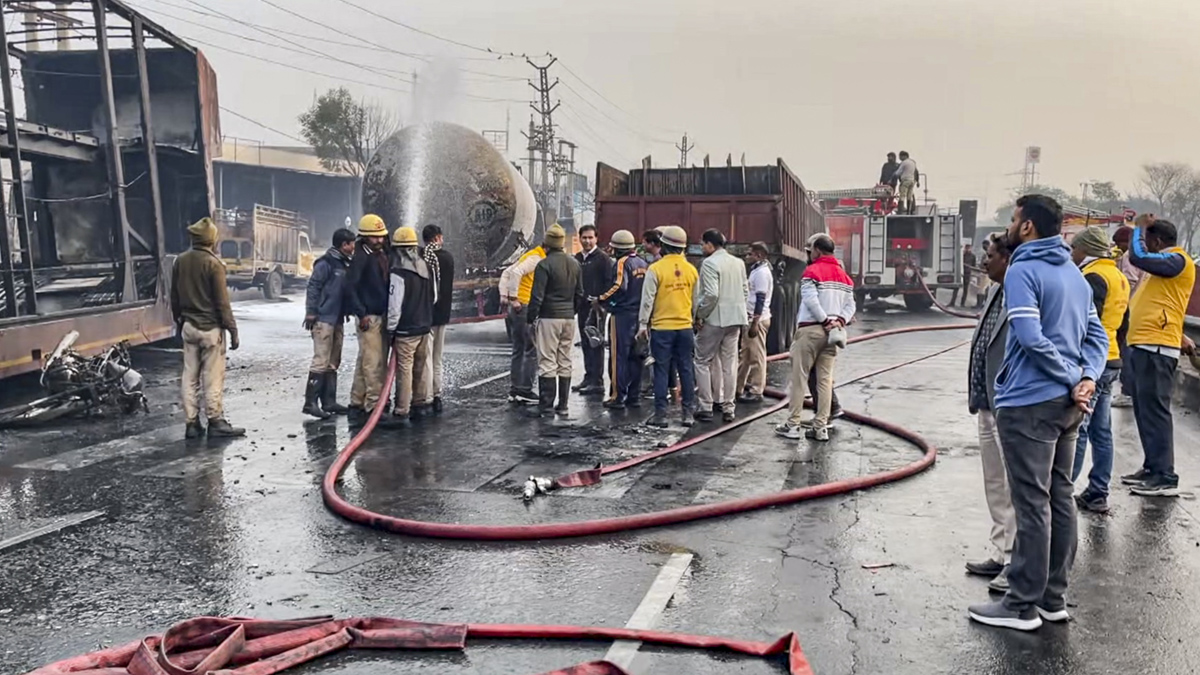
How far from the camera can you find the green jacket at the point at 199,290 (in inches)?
326

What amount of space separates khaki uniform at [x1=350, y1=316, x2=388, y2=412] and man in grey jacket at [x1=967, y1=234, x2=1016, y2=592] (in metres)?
5.81

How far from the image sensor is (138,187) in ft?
44.8

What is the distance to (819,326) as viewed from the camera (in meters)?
8.05

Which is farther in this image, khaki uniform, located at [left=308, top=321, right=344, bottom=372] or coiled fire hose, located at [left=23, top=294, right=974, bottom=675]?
khaki uniform, located at [left=308, top=321, right=344, bottom=372]

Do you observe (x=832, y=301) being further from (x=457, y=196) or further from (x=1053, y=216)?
(x=457, y=196)

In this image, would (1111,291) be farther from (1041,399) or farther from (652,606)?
(652,606)

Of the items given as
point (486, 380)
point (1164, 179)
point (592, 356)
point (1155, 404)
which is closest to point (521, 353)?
point (592, 356)

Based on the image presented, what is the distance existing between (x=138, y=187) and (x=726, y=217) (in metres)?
8.39

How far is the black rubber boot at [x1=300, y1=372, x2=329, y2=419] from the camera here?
9.06m

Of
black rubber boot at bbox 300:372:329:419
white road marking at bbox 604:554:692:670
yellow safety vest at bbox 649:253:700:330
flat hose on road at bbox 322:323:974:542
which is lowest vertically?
white road marking at bbox 604:554:692:670

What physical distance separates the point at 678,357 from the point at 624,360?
83 cm

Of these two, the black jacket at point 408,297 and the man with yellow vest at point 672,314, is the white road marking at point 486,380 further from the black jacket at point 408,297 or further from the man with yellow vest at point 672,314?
the man with yellow vest at point 672,314

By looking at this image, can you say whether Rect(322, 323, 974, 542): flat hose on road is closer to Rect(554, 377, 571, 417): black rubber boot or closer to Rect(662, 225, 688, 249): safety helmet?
Rect(554, 377, 571, 417): black rubber boot

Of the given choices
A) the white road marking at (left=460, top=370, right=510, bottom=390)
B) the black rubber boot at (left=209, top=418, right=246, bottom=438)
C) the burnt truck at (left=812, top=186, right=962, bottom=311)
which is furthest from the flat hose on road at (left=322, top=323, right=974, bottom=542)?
the burnt truck at (left=812, top=186, right=962, bottom=311)
